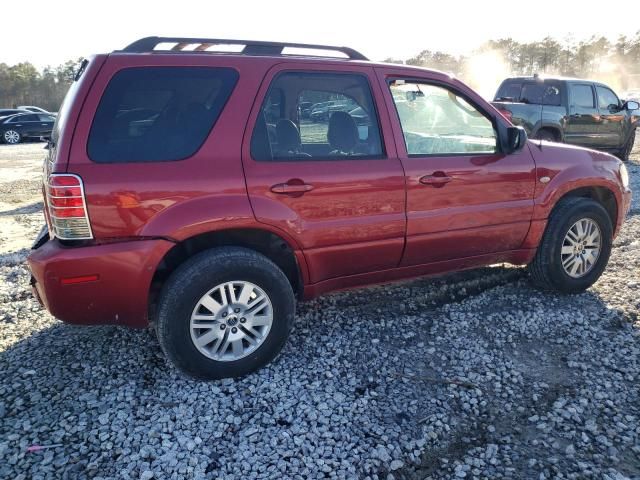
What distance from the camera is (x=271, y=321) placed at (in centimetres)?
303

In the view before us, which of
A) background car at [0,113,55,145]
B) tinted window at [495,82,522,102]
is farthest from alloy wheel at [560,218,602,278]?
background car at [0,113,55,145]

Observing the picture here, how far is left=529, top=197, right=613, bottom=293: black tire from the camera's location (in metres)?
3.95

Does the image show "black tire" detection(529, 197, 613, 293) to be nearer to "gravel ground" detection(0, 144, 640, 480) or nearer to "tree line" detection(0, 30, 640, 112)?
"gravel ground" detection(0, 144, 640, 480)

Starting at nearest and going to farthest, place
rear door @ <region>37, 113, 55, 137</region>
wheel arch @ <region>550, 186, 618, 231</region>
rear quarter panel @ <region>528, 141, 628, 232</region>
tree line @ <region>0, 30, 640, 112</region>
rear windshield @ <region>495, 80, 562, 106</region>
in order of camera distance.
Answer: rear quarter panel @ <region>528, 141, 628, 232</region>
wheel arch @ <region>550, 186, 618, 231</region>
rear windshield @ <region>495, 80, 562, 106</region>
rear door @ <region>37, 113, 55, 137</region>
tree line @ <region>0, 30, 640, 112</region>

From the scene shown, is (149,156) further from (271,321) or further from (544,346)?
(544,346)

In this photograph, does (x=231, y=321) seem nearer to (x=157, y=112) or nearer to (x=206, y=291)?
(x=206, y=291)

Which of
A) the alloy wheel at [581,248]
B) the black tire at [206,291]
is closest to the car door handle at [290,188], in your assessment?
the black tire at [206,291]

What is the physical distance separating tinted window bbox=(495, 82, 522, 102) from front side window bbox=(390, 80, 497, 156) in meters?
7.53

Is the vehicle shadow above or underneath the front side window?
underneath

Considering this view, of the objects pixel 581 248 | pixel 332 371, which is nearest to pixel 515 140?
pixel 581 248

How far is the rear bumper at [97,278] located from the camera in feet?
8.45

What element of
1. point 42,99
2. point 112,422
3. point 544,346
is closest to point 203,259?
point 112,422

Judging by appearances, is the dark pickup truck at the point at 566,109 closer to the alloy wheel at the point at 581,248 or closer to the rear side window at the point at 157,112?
the alloy wheel at the point at 581,248

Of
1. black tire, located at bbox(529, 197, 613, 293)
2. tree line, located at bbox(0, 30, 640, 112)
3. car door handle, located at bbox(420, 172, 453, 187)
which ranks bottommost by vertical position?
black tire, located at bbox(529, 197, 613, 293)
